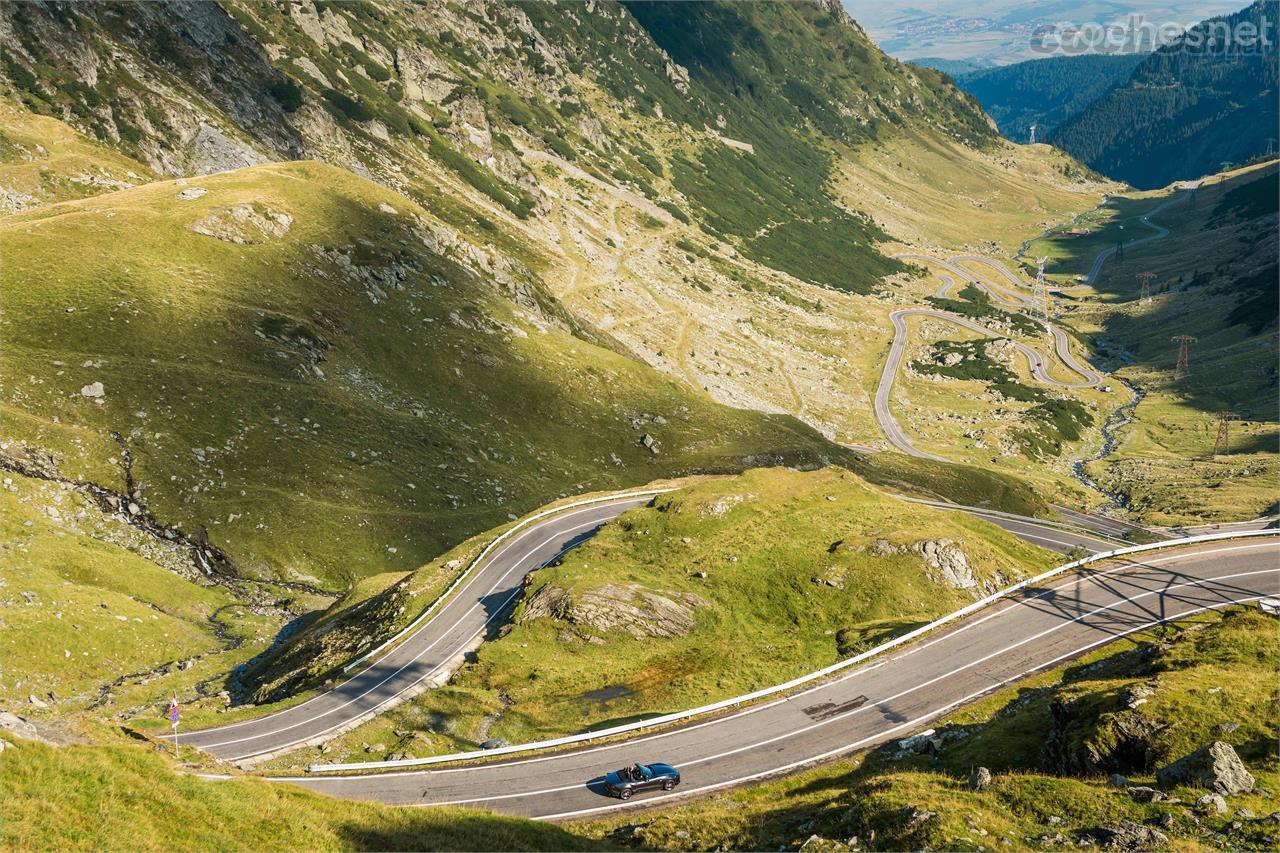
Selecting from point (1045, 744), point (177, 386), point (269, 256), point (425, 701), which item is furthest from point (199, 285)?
point (1045, 744)

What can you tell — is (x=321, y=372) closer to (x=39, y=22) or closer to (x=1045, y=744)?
(x=1045, y=744)

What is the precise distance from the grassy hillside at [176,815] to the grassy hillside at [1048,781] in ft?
27.1

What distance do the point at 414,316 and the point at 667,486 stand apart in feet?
168

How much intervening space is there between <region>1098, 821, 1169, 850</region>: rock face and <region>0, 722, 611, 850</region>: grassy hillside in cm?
1835

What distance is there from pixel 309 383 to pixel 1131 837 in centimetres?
8939

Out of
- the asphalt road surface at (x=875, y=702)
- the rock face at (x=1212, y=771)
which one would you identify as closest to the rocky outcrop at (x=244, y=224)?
the asphalt road surface at (x=875, y=702)

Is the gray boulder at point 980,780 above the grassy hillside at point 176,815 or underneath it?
above

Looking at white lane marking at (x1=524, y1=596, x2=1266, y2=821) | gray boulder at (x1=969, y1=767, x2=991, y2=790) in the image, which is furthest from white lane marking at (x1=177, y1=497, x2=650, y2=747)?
gray boulder at (x1=969, y1=767, x2=991, y2=790)

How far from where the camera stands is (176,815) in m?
21.9

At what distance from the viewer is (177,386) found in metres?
80.6

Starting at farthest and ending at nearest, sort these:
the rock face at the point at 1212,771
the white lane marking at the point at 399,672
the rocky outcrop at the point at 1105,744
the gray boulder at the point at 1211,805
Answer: the white lane marking at the point at 399,672, the rocky outcrop at the point at 1105,744, the rock face at the point at 1212,771, the gray boulder at the point at 1211,805

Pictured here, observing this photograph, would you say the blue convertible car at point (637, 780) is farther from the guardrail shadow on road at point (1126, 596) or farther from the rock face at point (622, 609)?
the guardrail shadow on road at point (1126, 596)

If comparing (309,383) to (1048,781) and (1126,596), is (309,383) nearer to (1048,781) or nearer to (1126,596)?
(1126,596)

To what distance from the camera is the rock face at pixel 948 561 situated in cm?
5891
